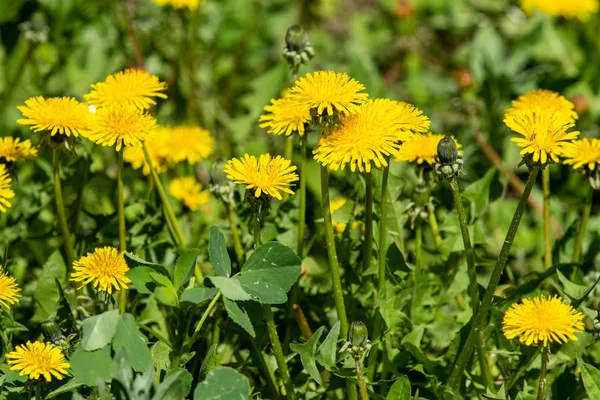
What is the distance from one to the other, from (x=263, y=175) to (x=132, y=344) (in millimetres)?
423

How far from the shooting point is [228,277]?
171 centimetres

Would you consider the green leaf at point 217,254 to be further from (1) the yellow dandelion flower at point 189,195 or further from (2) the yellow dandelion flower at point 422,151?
(1) the yellow dandelion flower at point 189,195

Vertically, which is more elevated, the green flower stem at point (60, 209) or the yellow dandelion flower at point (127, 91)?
the yellow dandelion flower at point (127, 91)

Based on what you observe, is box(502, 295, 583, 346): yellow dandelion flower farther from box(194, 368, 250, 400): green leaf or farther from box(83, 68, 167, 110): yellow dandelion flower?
box(83, 68, 167, 110): yellow dandelion flower

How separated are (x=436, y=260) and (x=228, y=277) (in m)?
0.73

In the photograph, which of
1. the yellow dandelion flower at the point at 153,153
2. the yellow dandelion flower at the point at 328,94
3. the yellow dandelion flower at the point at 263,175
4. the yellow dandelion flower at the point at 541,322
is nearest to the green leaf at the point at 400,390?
the yellow dandelion flower at the point at 541,322

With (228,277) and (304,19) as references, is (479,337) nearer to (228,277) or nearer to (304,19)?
(228,277)

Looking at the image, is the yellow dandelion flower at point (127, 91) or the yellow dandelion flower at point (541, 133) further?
the yellow dandelion flower at point (127, 91)

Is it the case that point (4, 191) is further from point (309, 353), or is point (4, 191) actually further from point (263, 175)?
point (309, 353)

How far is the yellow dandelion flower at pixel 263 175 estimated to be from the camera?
1660 mm

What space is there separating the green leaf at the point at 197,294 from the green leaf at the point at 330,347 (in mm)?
257

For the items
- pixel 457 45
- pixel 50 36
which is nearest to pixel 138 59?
pixel 50 36

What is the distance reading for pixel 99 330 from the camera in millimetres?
1559

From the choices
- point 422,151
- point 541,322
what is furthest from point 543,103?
point 541,322
